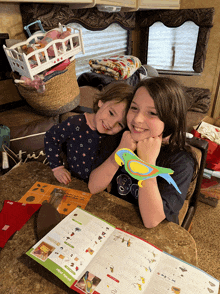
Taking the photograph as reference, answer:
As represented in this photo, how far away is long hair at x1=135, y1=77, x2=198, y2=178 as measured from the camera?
2.60 ft

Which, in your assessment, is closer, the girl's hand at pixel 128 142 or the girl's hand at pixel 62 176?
the girl's hand at pixel 128 142

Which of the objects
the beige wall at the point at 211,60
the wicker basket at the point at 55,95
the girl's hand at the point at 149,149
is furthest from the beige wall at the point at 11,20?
the beige wall at the point at 211,60

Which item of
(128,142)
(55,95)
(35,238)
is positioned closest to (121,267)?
(35,238)

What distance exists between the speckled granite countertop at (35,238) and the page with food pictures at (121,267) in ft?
0.15

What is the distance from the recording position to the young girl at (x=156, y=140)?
791mm

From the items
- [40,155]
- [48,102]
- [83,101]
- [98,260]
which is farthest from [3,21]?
[98,260]

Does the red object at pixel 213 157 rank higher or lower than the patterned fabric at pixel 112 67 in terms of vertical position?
lower

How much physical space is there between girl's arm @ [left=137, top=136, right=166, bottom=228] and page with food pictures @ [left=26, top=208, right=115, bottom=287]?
0.14 metres

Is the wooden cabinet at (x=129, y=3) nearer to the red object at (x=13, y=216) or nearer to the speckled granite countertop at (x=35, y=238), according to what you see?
the speckled granite countertop at (x=35, y=238)

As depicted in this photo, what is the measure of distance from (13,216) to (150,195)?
528mm

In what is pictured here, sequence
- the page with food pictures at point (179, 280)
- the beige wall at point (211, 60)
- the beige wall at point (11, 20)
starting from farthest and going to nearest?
the beige wall at point (211, 60) < the beige wall at point (11, 20) < the page with food pictures at point (179, 280)

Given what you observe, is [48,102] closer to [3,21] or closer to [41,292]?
[3,21]

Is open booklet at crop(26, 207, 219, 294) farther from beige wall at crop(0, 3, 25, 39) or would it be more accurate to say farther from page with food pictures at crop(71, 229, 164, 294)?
beige wall at crop(0, 3, 25, 39)

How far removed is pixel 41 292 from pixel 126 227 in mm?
336
